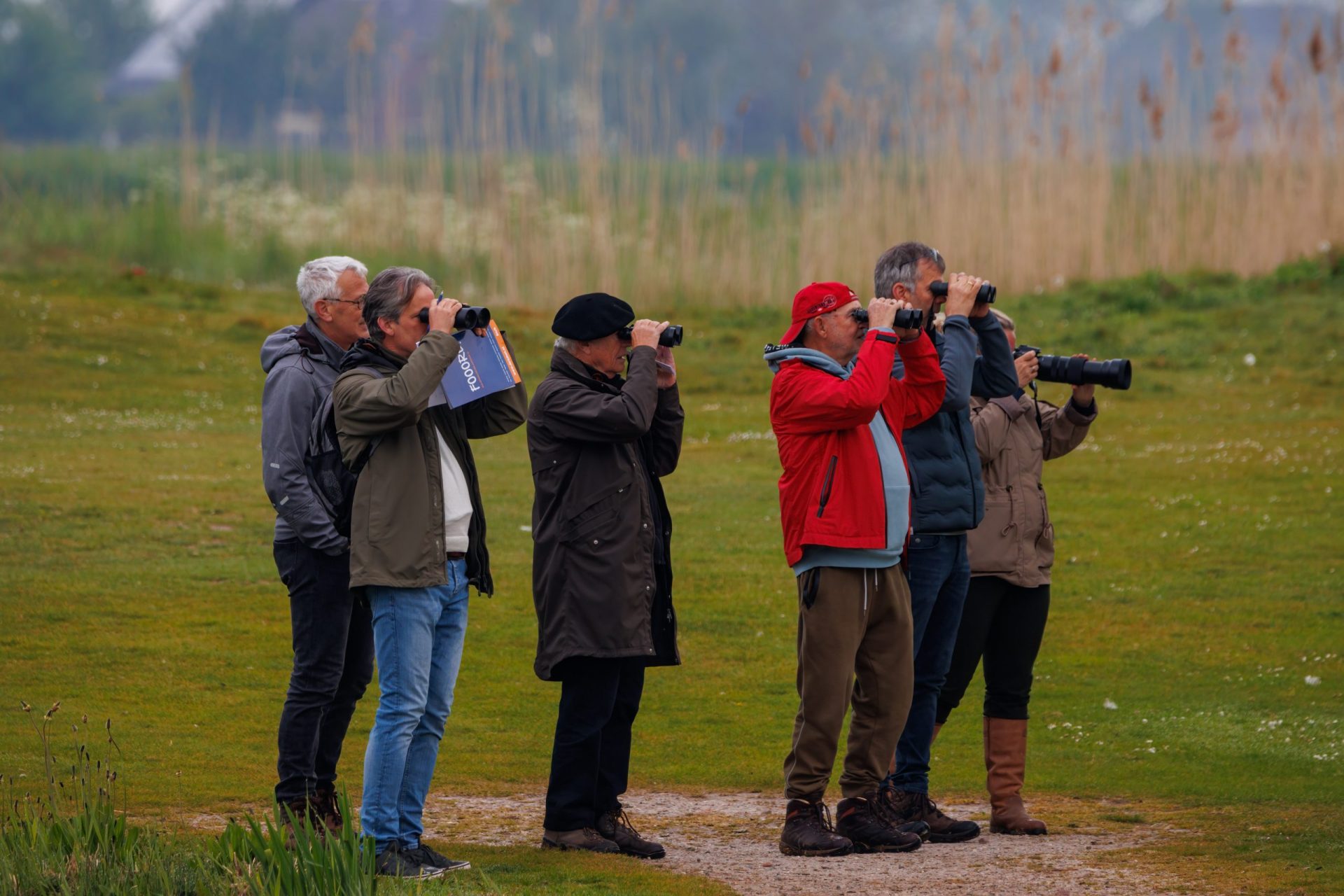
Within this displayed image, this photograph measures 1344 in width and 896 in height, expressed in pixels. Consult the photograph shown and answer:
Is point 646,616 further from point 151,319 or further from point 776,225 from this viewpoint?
point 776,225

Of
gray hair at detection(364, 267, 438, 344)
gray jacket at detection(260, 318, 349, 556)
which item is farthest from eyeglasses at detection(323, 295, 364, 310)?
gray hair at detection(364, 267, 438, 344)

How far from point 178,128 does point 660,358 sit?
61765mm

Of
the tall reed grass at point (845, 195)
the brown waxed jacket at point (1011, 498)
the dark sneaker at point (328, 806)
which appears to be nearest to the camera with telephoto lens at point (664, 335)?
the brown waxed jacket at point (1011, 498)

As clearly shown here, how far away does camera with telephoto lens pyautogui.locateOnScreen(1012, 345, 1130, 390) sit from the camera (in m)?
6.60

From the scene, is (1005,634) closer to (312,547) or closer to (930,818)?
(930,818)

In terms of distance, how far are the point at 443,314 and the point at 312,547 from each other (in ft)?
3.01

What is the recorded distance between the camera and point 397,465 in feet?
18.4

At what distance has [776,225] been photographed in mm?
22109

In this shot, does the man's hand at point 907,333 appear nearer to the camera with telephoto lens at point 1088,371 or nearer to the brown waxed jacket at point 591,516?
the camera with telephoto lens at point 1088,371

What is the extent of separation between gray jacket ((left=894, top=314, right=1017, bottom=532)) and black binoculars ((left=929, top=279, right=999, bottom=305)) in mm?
94

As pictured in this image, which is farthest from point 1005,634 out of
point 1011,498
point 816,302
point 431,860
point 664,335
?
point 431,860

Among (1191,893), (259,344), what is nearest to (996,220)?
(259,344)

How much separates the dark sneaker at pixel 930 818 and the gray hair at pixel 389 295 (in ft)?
8.22

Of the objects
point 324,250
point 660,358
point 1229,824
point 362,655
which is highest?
point 324,250
